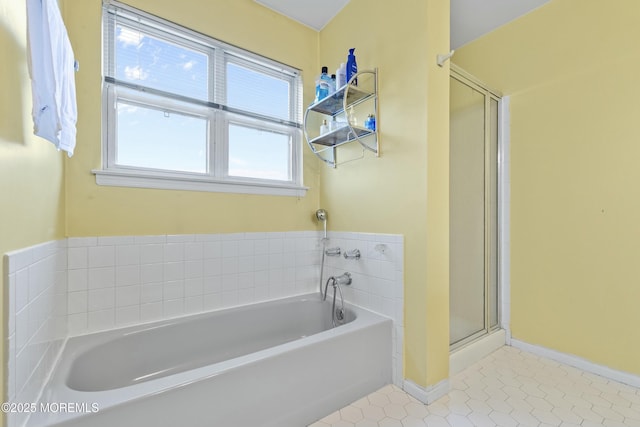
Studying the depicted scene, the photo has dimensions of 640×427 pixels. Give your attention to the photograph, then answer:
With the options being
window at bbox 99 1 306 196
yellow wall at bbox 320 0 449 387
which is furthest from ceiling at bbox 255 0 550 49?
yellow wall at bbox 320 0 449 387

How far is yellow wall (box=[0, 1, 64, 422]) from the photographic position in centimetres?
78

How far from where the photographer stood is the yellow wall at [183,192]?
5.03ft

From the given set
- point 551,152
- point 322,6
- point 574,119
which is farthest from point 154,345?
point 574,119

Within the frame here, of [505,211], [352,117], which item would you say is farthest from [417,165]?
[505,211]

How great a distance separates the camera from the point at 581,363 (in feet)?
6.02

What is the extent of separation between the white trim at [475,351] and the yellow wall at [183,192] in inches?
57.7

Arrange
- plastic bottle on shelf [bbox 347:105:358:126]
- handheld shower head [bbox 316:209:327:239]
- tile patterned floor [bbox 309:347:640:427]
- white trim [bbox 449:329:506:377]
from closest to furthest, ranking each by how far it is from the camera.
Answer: tile patterned floor [bbox 309:347:640:427] < white trim [bbox 449:329:506:377] < plastic bottle on shelf [bbox 347:105:358:126] < handheld shower head [bbox 316:209:327:239]

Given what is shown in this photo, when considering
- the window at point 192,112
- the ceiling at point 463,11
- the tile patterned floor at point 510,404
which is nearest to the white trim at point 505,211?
the tile patterned floor at point 510,404

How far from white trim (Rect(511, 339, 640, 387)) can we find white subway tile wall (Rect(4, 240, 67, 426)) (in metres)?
2.93

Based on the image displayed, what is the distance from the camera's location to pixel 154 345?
165 centimetres

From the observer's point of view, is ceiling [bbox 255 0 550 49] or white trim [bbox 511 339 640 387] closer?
white trim [bbox 511 339 640 387]

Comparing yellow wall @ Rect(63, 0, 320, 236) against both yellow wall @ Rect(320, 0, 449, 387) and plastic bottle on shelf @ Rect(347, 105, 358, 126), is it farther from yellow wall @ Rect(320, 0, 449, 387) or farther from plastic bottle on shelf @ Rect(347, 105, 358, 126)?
yellow wall @ Rect(320, 0, 449, 387)

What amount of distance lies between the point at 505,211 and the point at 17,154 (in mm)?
2952

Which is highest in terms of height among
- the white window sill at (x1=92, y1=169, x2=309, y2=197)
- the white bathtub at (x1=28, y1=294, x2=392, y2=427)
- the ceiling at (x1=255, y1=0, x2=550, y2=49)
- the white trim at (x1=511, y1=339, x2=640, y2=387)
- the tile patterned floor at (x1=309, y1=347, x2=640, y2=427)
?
the ceiling at (x1=255, y1=0, x2=550, y2=49)
